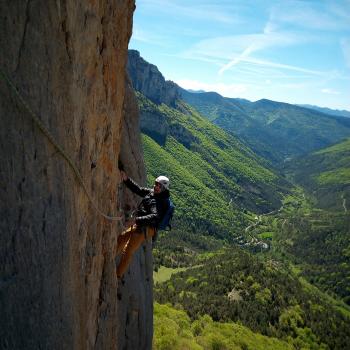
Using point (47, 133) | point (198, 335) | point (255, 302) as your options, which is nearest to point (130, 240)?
point (47, 133)

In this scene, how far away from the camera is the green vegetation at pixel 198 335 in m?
→ 36.5

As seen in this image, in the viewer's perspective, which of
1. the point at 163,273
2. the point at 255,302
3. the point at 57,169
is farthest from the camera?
the point at 163,273

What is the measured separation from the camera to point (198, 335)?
52.7 meters

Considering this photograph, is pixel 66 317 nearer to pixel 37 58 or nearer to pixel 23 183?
pixel 23 183

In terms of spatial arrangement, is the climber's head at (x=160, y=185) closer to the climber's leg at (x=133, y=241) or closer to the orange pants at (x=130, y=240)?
the orange pants at (x=130, y=240)

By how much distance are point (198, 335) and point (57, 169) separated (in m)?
50.0

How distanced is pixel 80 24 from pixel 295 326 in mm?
85637

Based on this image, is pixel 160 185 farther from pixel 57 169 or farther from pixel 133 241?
pixel 57 169

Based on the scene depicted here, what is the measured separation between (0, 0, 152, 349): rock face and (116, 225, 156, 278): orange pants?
1.09m

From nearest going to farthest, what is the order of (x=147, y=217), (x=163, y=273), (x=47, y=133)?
(x=47, y=133) → (x=147, y=217) → (x=163, y=273)

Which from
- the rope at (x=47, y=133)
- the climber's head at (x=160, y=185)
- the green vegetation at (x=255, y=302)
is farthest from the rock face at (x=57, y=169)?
the green vegetation at (x=255, y=302)

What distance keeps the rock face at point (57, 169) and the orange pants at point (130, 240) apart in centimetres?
109

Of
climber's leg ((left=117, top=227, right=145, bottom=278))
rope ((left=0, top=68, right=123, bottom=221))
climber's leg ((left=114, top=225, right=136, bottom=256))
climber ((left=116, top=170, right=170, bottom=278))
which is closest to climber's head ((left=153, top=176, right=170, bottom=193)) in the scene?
climber ((left=116, top=170, right=170, bottom=278))

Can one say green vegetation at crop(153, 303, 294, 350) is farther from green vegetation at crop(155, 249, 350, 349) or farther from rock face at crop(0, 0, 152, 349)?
rock face at crop(0, 0, 152, 349)
